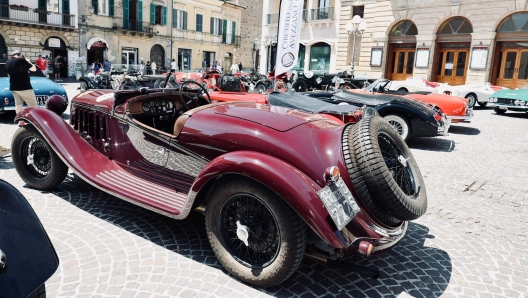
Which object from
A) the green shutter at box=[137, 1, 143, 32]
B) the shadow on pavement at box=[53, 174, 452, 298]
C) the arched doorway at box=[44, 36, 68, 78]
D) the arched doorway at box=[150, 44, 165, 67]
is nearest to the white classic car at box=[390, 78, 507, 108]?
the shadow on pavement at box=[53, 174, 452, 298]

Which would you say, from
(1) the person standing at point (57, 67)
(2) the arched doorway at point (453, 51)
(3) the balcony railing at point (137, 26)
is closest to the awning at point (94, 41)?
(3) the balcony railing at point (137, 26)

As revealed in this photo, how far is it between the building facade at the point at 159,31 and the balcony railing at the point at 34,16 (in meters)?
1.13

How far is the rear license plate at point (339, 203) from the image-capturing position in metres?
2.44

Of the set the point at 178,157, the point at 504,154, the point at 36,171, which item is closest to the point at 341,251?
the point at 178,157

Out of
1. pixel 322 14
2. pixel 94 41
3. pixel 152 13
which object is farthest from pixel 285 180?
→ pixel 152 13

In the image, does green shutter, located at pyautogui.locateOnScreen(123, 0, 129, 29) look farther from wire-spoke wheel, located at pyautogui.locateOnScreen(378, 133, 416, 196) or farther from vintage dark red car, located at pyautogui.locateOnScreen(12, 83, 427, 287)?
wire-spoke wheel, located at pyautogui.locateOnScreen(378, 133, 416, 196)

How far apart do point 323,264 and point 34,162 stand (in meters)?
3.45

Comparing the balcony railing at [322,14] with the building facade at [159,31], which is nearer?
the balcony railing at [322,14]

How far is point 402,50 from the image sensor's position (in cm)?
2419

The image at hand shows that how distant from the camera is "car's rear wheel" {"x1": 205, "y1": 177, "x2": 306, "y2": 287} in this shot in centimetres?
254

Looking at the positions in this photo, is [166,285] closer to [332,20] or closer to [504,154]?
Answer: [504,154]

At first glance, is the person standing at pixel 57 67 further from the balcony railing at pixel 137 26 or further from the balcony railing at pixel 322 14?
the balcony railing at pixel 322 14

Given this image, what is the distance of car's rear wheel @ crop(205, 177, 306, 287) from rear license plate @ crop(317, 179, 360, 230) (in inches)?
9.2

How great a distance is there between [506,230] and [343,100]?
4786 mm
